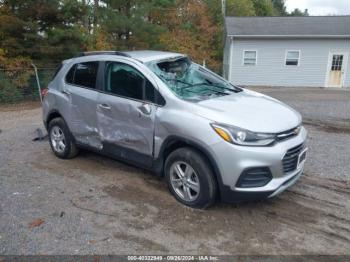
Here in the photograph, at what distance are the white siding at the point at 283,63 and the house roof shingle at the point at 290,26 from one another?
423mm

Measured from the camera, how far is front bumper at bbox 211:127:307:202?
3.49 metres

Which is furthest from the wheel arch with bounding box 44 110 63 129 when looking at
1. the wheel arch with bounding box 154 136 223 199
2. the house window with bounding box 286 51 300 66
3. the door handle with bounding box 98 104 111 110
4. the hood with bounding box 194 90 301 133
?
the house window with bounding box 286 51 300 66

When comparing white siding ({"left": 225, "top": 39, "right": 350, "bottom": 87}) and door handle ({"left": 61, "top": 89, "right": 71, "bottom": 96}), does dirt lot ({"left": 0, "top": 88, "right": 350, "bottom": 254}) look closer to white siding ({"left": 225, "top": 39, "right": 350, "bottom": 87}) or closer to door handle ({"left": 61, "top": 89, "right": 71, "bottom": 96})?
door handle ({"left": 61, "top": 89, "right": 71, "bottom": 96})

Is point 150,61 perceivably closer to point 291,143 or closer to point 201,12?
point 291,143

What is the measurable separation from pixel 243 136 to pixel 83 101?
2723 millimetres

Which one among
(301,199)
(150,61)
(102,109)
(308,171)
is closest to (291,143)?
(301,199)

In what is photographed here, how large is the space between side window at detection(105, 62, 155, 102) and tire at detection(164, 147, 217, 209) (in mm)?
855

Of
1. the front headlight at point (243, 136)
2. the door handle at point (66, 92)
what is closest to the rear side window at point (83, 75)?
the door handle at point (66, 92)

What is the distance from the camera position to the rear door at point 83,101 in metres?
4.99

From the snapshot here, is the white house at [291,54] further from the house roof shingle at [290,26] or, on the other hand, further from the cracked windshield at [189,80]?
the cracked windshield at [189,80]

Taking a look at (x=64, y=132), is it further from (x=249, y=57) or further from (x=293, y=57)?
(x=293, y=57)

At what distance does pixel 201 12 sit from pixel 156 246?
2586 cm

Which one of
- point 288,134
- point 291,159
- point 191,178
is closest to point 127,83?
point 191,178

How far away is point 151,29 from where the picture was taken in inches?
763
